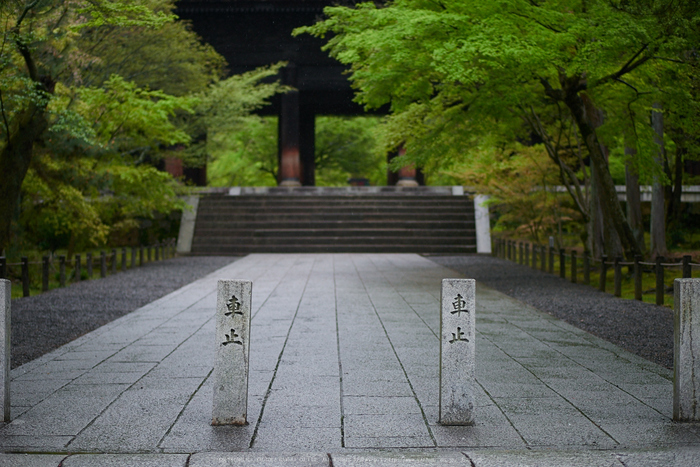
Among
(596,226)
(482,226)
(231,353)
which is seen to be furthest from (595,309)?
(482,226)

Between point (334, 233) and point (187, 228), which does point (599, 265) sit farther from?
point (187, 228)

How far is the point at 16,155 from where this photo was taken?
35.8ft

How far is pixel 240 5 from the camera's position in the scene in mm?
25375

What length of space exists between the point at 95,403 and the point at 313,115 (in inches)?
1101

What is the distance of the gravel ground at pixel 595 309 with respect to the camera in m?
6.84

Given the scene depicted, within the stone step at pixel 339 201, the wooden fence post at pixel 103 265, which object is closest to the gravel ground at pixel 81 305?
the wooden fence post at pixel 103 265

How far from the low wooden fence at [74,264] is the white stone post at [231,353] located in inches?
277

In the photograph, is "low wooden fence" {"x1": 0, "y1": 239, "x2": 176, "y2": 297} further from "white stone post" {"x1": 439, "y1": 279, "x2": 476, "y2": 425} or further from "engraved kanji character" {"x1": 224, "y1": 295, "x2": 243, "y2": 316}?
"white stone post" {"x1": 439, "y1": 279, "x2": 476, "y2": 425}

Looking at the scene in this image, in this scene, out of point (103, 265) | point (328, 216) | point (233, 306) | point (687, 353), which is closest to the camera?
point (233, 306)

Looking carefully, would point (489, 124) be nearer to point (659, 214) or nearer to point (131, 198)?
point (659, 214)

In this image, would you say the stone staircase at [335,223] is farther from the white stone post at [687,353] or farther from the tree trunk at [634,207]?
the white stone post at [687,353]

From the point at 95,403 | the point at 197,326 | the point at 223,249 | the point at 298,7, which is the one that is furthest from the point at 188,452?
the point at 298,7

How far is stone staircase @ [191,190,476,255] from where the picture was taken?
69.5 ft

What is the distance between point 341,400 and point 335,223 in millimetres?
18361
